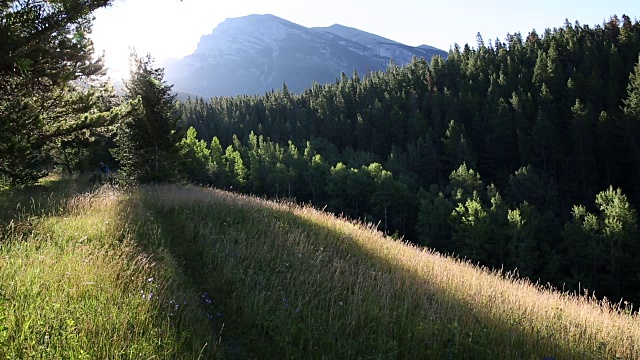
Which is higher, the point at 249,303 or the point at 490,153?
the point at 490,153

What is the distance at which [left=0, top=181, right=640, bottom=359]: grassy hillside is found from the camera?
11.9 ft

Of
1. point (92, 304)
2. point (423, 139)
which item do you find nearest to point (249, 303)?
point (92, 304)

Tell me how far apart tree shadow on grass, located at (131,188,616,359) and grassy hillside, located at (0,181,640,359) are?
20 millimetres

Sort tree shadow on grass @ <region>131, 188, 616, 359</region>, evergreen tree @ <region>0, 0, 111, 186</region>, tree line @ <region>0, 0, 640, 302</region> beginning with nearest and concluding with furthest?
1. tree shadow on grass @ <region>131, 188, 616, 359</region>
2. evergreen tree @ <region>0, 0, 111, 186</region>
3. tree line @ <region>0, 0, 640, 302</region>

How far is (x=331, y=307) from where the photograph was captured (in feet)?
16.1

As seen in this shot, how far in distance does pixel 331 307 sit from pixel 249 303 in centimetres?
114

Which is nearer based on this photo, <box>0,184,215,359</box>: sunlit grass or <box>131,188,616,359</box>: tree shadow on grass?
<box>0,184,215,359</box>: sunlit grass

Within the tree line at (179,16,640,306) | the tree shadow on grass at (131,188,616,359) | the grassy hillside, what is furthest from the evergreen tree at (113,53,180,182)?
the tree line at (179,16,640,306)

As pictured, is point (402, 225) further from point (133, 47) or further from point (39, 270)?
point (39, 270)

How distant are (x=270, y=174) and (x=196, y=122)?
6922 cm

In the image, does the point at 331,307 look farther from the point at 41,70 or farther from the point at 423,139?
the point at 423,139

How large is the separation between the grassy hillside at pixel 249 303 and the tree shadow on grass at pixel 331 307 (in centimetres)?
2

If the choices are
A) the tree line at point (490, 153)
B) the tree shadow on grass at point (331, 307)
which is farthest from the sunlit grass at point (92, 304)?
the tree line at point (490, 153)

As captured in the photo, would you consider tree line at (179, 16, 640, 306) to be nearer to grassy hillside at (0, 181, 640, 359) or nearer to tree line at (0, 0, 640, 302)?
tree line at (0, 0, 640, 302)
